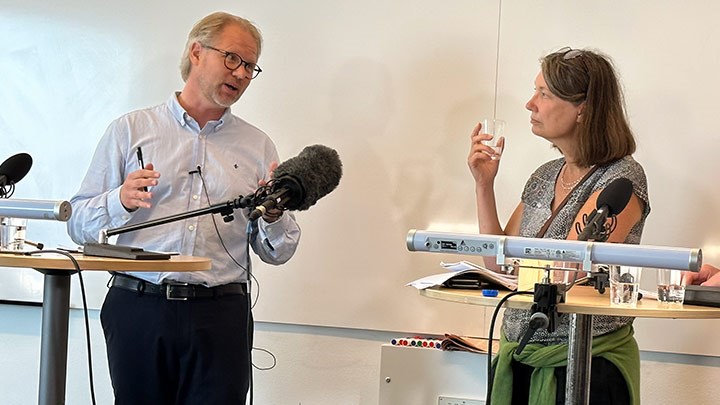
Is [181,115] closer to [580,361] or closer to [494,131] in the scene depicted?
[494,131]

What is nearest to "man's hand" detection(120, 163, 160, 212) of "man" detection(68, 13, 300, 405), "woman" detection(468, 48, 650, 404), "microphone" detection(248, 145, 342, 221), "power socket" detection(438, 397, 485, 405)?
"man" detection(68, 13, 300, 405)

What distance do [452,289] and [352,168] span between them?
4.48 feet

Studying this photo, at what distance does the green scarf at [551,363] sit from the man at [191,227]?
70 centimetres

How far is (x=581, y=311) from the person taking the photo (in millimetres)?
1763

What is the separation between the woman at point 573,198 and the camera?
222cm

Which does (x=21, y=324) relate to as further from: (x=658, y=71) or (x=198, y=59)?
(x=658, y=71)

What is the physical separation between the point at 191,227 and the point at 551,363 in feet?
3.46

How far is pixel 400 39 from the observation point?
3260mm

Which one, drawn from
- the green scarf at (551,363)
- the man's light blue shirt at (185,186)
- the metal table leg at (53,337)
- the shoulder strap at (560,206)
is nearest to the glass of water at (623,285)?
the green scarf at (551,363)

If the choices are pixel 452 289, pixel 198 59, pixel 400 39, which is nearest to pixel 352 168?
pixel 400 39

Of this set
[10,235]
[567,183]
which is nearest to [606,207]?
[567,183]

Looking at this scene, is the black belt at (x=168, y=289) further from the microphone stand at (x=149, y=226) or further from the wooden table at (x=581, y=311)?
the wooden table at (x=581, y=311)

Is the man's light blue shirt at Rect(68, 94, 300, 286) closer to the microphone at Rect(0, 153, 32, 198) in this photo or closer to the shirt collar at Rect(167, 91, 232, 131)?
the shirt collar at Rect(167, 91, 232, 131)

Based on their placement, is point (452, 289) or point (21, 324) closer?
point (452, 289)
